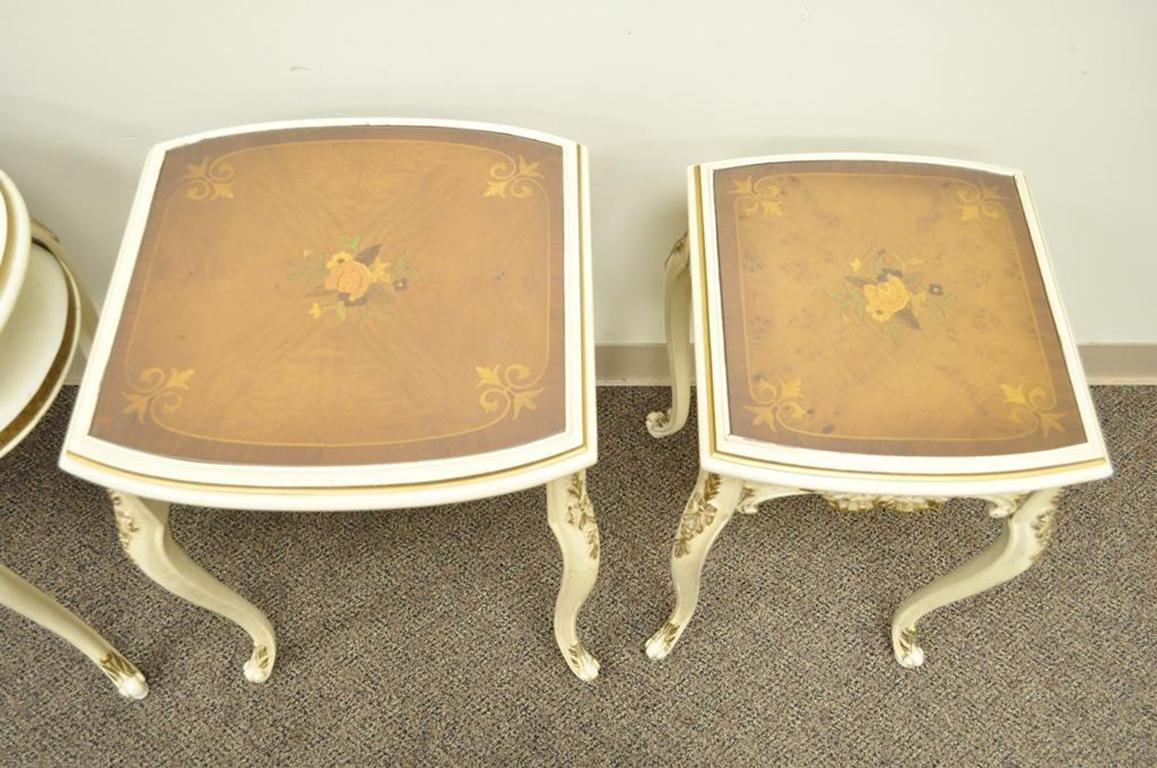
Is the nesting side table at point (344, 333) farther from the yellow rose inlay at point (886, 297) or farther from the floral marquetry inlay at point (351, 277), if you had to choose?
the yellow rose inlay at point (886, 297)

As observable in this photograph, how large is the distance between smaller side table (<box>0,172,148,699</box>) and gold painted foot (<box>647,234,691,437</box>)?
75 centimetres

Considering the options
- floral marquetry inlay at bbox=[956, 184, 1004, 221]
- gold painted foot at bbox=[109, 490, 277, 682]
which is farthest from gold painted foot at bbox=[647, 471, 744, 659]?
gold painted foot at bbox=[109, 490, 277, 682]

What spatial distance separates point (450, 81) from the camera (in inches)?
36.6

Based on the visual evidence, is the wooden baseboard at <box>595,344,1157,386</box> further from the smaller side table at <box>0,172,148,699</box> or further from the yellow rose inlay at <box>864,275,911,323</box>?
the smaller side table at <box>0,172,148,699</box>

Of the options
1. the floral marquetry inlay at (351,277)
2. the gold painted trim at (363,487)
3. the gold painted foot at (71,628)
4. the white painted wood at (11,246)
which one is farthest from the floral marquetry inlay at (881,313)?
the gold painted foot at (71,628)

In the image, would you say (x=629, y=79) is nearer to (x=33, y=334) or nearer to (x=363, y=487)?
(x=363, y=487)

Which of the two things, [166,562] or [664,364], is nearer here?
[166,562]

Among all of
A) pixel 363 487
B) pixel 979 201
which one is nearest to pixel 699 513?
pixel 363 487

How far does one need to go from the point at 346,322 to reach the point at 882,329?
1.82ft

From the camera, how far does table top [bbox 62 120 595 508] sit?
0.71m

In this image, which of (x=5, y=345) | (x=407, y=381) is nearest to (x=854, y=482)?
(x=407, y=381)

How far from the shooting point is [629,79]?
928 mm

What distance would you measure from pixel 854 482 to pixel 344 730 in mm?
794

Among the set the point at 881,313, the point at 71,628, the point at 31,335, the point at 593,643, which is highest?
the point at 881,313
